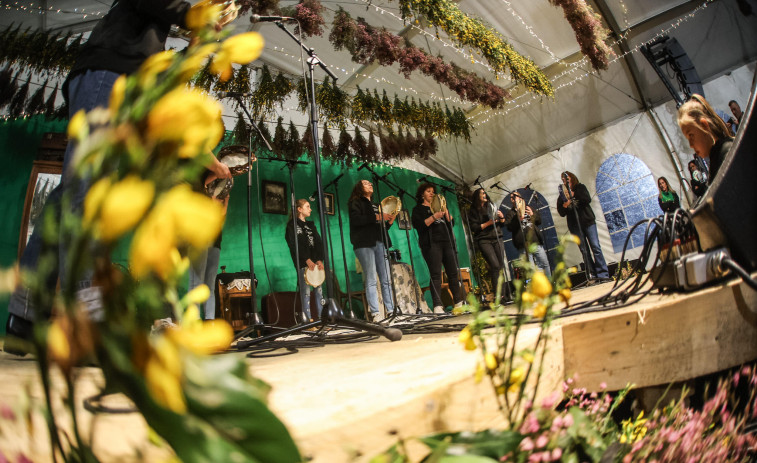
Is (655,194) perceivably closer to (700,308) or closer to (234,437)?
(700,308)

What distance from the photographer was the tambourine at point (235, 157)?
2.57 metres

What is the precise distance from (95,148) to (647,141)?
24.1 ft

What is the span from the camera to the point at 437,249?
13.3 feet

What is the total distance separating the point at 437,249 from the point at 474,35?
8.50 ft

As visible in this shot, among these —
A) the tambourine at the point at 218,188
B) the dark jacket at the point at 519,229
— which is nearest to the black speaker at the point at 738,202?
the tambourine at the point at 218,188

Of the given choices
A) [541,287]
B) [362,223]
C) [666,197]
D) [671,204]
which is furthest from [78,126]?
[666,197]

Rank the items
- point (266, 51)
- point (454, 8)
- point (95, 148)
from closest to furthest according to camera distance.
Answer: point (95, 148) → point (454, 8) → point (266, 51)

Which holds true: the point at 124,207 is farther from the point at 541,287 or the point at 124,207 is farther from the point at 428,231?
the point at 428,231

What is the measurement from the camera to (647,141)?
5945mm

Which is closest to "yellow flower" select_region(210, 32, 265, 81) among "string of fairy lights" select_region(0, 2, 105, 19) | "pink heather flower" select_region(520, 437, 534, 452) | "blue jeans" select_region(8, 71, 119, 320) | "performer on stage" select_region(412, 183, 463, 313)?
"pink heather flower" select_region(520, 437, 534, 452)

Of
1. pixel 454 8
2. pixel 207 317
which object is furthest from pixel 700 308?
pixel 454 8

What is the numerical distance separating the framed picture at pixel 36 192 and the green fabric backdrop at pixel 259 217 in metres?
0.06

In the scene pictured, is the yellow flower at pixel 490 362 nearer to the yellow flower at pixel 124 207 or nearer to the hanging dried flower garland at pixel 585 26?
the yellow flower at pixel 124 207

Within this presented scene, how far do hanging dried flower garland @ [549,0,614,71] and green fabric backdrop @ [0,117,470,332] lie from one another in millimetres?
3313
